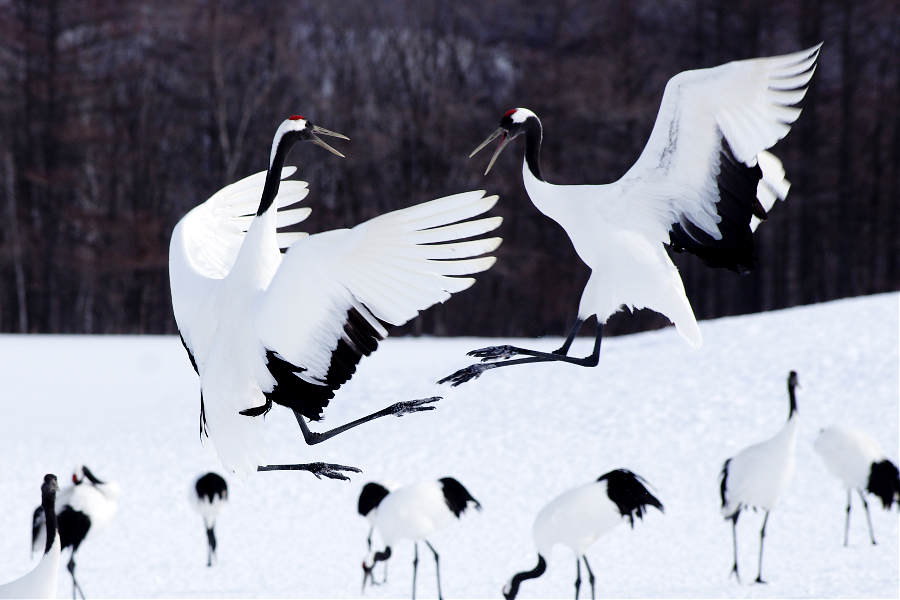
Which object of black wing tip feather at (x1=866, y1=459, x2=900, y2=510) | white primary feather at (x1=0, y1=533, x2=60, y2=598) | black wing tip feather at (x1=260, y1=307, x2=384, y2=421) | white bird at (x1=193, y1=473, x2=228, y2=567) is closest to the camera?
black wing tip feather at (x1=260, y1=307, x2=384, y2=421)

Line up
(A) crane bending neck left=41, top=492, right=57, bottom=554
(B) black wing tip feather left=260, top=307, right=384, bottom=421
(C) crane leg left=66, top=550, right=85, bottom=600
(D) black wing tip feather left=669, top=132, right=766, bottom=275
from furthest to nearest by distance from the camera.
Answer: (C) crane leg left=66, top=550, right=85, bottom=600, (A) crane bending neck left=41, top=492, right=57, bottom=554, (D) black wing tip feather left=669, top=132, right=766, bottom=275, (B) black wing tip feather left=260, top=307, right=384, bottom=421

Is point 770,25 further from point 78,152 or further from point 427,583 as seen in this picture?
point 427,583

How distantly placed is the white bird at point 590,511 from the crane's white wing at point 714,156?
13.7 ft

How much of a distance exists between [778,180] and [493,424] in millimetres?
7790

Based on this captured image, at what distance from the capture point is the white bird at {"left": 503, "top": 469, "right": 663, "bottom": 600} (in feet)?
22.9

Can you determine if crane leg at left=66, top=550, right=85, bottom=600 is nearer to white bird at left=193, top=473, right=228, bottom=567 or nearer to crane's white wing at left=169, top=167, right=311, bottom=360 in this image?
white bird at left=193, top=473, right=228, bottom=567

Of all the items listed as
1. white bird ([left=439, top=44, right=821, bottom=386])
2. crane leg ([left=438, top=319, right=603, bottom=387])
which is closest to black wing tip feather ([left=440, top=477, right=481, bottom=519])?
crane leg ([left=438, top=319, right=603, bottom=387])

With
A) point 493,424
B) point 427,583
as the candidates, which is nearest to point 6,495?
point 427,583

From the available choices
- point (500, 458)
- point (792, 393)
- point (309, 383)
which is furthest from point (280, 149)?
point (500, 458)

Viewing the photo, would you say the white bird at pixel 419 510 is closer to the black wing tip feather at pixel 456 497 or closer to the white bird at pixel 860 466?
the black wing tip feather at pixel 456 497

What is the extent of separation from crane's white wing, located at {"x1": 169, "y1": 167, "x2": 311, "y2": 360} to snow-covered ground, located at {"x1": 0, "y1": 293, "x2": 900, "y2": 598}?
15.0 feet

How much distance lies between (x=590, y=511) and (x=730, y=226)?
14.4ft

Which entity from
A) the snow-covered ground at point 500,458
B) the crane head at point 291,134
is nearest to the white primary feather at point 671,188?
the crane head at point 291,134

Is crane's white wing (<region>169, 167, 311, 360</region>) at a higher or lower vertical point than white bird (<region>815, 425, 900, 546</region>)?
higher
